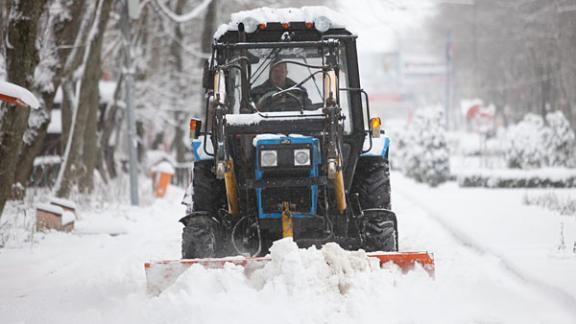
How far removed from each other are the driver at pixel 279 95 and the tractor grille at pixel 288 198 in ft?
2.41

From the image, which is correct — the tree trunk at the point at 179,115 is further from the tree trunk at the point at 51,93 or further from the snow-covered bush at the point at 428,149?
the tree trunk at the point at 51,93

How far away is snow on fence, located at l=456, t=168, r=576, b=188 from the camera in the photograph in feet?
54.8

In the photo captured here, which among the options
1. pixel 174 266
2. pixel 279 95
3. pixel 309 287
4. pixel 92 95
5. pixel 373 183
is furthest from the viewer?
Result: pixel 92 95

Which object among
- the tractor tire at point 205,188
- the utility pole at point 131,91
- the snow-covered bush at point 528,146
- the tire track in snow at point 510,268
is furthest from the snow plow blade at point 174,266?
the snow-covered bush at point 528,146

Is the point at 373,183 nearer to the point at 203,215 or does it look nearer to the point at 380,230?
the point at 380,230

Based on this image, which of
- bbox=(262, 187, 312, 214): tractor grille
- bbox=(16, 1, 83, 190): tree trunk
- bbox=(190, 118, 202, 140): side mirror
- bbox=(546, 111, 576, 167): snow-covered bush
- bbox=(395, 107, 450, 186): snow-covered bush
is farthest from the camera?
bbox=(395, 107, 450, 186): snow-covered bush

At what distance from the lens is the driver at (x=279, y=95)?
6648 millimetres

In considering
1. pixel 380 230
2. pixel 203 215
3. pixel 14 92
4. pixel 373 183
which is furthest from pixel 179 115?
pixel 380 230

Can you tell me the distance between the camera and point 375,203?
695 centimetres

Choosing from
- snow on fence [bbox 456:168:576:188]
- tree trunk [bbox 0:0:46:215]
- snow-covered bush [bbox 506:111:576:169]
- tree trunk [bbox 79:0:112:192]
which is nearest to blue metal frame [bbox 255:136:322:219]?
tree trunk [bbox 0:0:46:215]

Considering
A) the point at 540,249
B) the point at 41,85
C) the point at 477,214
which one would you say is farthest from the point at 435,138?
the point at 540,249

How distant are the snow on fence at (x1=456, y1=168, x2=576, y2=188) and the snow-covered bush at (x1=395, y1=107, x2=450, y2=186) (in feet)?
6.62

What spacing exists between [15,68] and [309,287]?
19.8 feet

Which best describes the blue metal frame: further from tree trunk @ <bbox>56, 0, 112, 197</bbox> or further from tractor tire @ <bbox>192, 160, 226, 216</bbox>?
tree trunk @ <bbox>56, 0, 112, 197</bbox>
